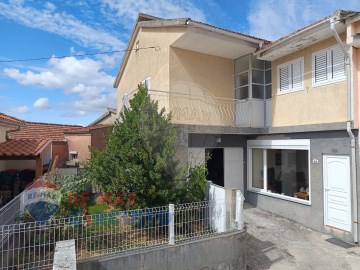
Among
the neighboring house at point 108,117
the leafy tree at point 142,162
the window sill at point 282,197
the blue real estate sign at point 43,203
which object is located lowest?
the window sill at point 282,197

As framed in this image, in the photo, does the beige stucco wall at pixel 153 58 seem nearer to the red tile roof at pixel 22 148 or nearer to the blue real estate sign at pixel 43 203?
the red tile roof at pixel 22 148

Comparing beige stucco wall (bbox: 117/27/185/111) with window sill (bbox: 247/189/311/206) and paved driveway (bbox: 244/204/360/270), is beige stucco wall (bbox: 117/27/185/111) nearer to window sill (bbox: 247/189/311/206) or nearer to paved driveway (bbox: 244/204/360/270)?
window sill (bbox: 247/189/311/206)

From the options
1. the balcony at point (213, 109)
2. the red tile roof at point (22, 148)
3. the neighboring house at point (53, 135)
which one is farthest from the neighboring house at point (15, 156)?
the neighboring house at point (53, 135)

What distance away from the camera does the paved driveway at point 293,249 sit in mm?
7641

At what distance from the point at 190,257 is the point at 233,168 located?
7082 mm

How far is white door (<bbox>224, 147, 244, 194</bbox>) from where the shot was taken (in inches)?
523

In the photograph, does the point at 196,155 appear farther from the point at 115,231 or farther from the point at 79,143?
the point at 79,143

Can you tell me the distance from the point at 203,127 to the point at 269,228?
4539 millimetres

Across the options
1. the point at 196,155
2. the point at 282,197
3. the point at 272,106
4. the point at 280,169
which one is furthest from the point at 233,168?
the point at 272,106

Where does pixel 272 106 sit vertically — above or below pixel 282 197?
above

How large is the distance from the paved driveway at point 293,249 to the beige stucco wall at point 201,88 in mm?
4868

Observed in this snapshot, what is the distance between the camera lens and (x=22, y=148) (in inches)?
496

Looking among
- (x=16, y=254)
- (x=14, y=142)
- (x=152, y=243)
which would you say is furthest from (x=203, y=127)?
(x=14, y=142)

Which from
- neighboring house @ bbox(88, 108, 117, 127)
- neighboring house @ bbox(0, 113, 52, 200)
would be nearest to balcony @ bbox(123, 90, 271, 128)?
neighboring house @ bbox(0, 113, 52, 200)
